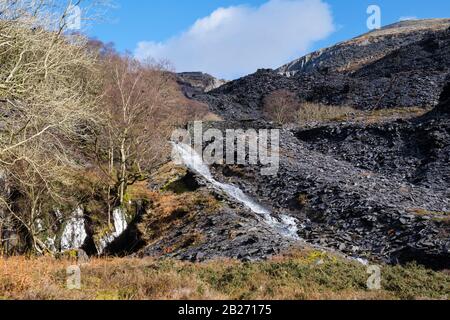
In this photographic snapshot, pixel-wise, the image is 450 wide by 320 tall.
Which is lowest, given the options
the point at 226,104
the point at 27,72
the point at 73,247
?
the point at 73,247

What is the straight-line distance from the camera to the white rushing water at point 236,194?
58.0 feet

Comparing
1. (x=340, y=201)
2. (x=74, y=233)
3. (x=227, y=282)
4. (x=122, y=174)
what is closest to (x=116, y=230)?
(x=74, y=233)

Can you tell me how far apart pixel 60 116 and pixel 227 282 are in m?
7.00

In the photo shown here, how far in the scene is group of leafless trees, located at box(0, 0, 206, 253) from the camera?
36.9ft

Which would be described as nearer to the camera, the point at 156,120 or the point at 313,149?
the point at 156,120

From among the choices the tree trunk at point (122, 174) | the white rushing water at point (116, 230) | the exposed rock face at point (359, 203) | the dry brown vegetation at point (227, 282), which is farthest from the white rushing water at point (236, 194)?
the dry brown vegetation at point (227, 282)

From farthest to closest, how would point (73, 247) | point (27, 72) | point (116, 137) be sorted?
1. point (116, 137)
2. point (73, 247)
3. point (27, 72)

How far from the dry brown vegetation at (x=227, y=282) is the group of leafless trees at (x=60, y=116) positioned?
390cm

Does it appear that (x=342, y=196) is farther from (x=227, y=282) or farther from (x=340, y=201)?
(x=227, y=282)

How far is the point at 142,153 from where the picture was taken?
837 inches

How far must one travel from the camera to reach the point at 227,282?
8.74 meters
